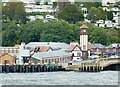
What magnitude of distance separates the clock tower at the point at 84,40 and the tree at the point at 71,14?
233 cm

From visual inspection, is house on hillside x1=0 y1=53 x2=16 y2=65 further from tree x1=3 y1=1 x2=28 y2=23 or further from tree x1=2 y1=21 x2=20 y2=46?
tree x1=3 y1=1 x2=28 y2=23

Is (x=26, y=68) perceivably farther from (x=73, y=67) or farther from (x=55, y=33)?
(x=55, y=33)

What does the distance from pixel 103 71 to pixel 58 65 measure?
119cm

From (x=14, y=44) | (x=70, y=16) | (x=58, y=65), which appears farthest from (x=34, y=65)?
(x=70, y=16)

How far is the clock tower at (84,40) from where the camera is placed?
21.2m

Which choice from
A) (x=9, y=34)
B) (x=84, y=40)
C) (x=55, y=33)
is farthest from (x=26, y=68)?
(x=9, y=34)

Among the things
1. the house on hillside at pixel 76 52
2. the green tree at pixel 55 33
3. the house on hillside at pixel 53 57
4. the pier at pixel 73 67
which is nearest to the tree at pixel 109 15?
the green tree at pixel 55 33

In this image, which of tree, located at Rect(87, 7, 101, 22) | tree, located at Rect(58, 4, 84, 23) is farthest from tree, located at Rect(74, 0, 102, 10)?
tree, located at Rect(58, 4, 84, 23)

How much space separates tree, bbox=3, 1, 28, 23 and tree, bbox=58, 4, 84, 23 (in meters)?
1.12

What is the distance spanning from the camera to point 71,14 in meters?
25.3

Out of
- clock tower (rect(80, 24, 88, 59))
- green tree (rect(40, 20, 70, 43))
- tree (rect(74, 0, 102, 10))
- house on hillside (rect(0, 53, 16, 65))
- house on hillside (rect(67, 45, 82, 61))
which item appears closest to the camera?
house on hillside (rect(0, 53, 16, 65))

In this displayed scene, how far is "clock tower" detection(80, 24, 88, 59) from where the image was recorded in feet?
69.6

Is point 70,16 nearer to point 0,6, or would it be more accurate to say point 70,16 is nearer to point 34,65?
point 0,6

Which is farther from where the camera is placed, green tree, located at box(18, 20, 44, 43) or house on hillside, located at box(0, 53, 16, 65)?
green tree, located at box(18, 20, 44, 43)
